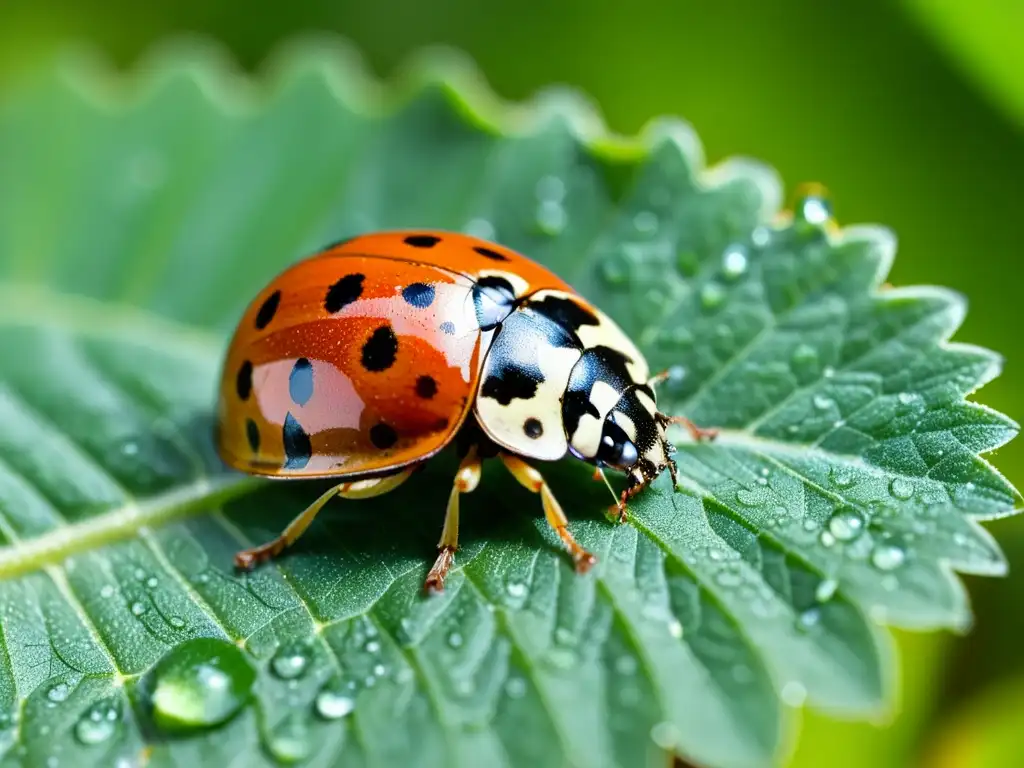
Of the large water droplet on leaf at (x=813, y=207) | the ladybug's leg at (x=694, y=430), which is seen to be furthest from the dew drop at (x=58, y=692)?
the large water droplet on leaf at (x=813, y=207)

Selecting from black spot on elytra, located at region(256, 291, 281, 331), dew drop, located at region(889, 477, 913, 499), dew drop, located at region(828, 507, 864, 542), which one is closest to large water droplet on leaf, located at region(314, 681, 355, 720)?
black spot on elytra, located at region(256, 291, 281, 331)

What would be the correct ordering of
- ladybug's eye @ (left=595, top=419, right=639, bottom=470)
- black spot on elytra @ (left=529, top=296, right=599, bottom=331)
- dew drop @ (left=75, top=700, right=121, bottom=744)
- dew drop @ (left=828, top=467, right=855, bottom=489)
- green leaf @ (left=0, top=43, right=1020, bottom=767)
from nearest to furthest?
green leaf @ (left=0, top=43, right=1020, bottom=767) < dew drop @ (left=75, top=700, right=121, bottom=744) < dew drop @ (left=828, top=467, right=855, bottom=489) < ladybug's eye @ (left=595, top=419, right=639, bottom=470) < black spot on elytra @ (left=529, top=296, right=599, bottom=331)

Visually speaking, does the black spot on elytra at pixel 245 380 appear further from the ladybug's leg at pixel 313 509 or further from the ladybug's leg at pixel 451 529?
the ladybug's leg at pixel 451 529

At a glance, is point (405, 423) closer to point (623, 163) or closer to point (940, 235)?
point (623, 163)

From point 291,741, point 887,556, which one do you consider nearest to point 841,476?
point 887,556

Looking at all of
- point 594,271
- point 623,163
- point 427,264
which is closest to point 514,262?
point 427,264

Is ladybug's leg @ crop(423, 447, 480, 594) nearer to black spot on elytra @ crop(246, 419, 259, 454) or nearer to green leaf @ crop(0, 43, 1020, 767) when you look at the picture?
green leaf @ crop(0, 43, 1020, 767)
